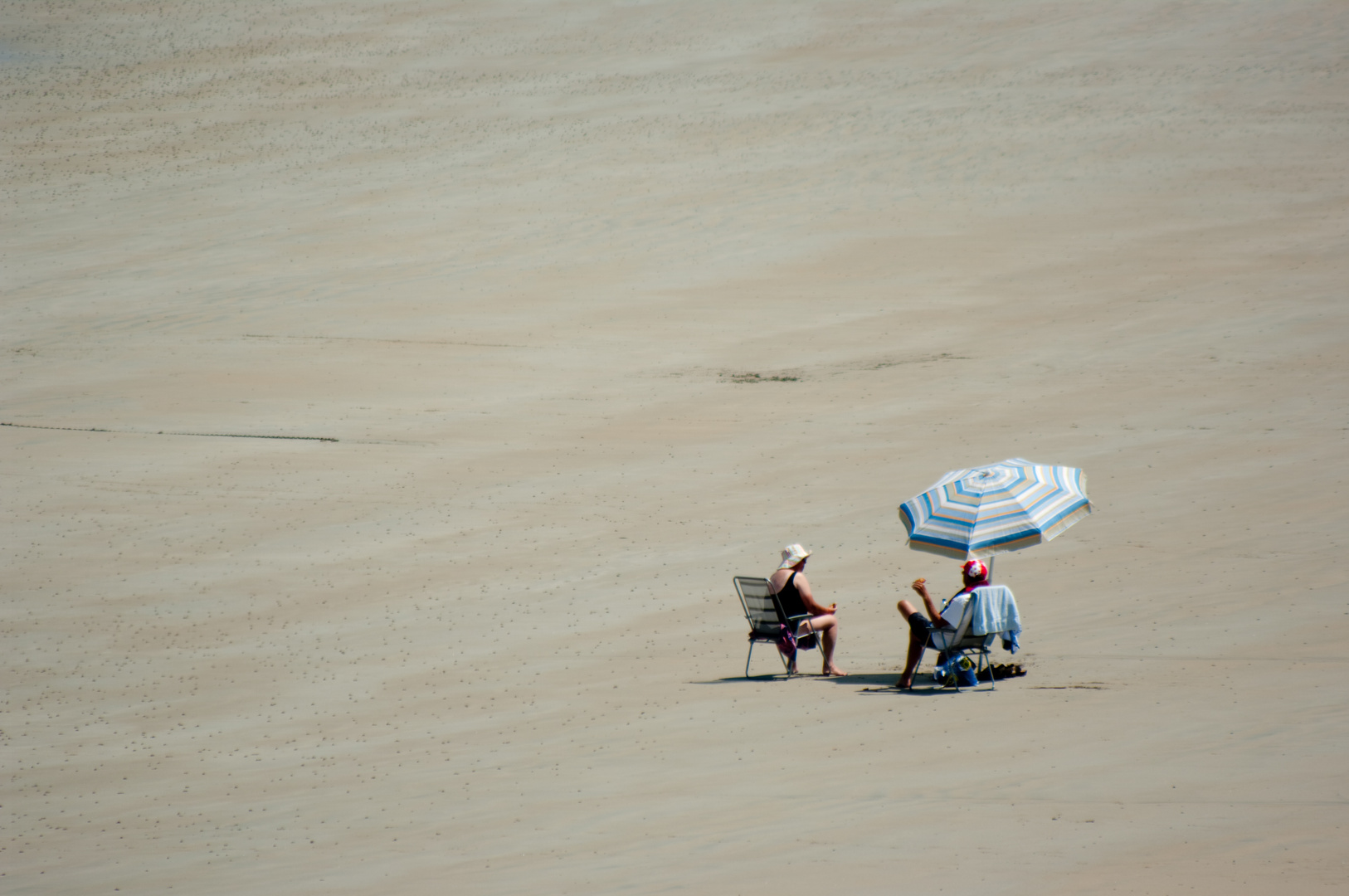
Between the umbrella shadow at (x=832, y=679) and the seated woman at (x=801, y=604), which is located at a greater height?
the seated woman at (x=801, y=604)

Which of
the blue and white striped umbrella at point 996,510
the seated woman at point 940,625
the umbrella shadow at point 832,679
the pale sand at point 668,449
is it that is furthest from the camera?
the umbrella shadow at point 832,679

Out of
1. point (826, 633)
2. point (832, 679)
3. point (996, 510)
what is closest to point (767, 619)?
point (826, 633)

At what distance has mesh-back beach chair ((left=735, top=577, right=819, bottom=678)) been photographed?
9.05 m

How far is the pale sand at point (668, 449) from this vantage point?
636cm

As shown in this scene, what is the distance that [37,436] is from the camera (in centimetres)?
1681

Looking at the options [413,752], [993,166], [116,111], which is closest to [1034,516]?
[413,752]

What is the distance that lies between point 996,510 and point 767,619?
69.3 inches

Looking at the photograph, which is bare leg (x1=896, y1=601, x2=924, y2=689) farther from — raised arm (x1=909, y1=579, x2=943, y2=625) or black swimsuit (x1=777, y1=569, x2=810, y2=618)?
black swimsuit (x1=777, y1=569, x2=810, y2=618)

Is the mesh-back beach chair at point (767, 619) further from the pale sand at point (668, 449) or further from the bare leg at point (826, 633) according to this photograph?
the pale sand at point (668, 449)

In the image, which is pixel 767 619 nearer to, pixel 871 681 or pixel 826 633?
pixel 826 633

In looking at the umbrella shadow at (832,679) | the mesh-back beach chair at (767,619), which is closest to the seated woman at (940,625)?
the umbrella shadow at (832,679)

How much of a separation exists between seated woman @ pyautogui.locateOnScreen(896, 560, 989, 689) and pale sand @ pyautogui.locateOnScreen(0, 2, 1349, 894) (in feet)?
0.96

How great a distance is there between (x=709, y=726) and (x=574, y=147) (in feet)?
88.9

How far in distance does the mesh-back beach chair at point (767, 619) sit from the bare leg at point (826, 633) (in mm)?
47
